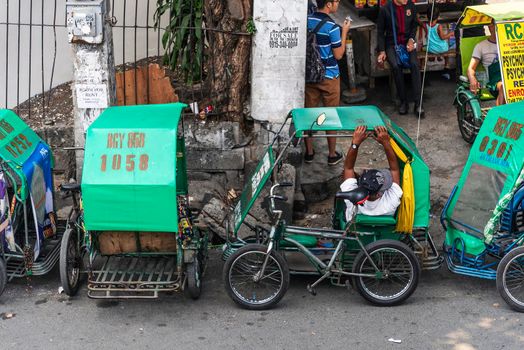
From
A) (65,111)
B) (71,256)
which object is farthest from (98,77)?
→ (71,256)

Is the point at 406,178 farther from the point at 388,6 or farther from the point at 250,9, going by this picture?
the point at 388,6

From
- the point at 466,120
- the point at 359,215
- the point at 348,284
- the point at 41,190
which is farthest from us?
the point at 466,120

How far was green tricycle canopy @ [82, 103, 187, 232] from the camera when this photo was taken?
6.73 meters

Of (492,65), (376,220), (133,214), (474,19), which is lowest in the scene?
(376,220)

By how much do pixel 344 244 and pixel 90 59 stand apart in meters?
3.43

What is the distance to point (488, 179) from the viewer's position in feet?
25.1

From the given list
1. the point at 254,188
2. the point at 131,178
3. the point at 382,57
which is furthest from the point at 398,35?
the point at 131,178

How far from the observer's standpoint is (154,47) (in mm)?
10562

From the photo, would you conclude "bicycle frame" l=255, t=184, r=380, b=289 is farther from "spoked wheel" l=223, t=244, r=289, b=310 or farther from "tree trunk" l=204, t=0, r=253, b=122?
"tree trunk" l=204, t=0, r=253, b=122

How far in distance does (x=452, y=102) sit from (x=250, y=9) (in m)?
3.53

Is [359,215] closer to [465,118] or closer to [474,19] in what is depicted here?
[465,118]

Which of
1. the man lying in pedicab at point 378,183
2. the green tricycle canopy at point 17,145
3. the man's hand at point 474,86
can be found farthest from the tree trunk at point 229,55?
the man's hand at point 474,86

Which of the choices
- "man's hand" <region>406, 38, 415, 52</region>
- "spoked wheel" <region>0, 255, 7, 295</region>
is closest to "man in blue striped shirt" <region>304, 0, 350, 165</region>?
"man's hand" <region>406, 38, 415, 52</region>

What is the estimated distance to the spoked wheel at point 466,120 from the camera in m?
9.89
